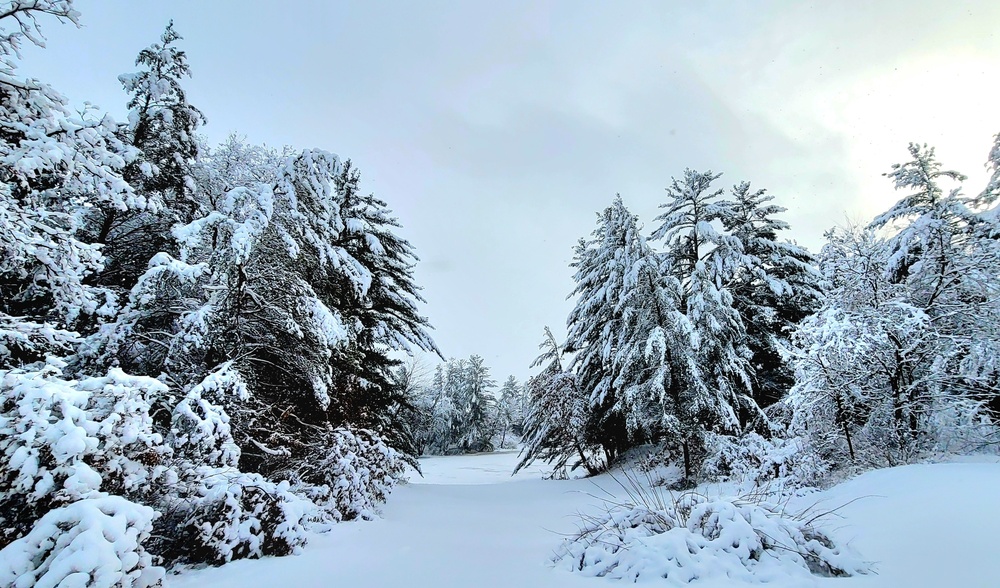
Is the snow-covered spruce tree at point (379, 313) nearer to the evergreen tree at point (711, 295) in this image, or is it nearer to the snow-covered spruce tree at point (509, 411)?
the evergreen tree at point (711, 295)

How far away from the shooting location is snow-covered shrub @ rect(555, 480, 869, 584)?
3.69 metres

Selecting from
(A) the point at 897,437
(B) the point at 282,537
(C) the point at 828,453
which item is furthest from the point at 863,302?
(B) the point at 282,537

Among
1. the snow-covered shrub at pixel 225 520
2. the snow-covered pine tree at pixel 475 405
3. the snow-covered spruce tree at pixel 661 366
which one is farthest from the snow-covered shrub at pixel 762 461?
the snow-covered pine tree at pixel 475 405

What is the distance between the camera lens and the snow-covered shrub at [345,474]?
709cm

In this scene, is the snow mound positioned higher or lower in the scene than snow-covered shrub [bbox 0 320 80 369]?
lower

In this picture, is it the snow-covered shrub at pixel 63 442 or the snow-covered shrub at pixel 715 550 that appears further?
the snow-covered shrub at pixel 715 550

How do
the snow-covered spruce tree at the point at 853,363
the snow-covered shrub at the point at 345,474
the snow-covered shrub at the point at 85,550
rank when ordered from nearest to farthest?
the snow-covered shrub at the point at 85,550, the snow-covered shrub at the point at 345,474, the snow-covered spruce tree at the point at 853,363

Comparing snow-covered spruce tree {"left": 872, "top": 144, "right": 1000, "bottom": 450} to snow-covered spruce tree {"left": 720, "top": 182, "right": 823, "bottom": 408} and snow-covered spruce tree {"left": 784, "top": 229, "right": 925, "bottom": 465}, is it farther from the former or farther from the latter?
snow-covered spruce tree {"left": 720, "top": 182, "right": 823, "bottom": 408}

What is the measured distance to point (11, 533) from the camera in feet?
9.53

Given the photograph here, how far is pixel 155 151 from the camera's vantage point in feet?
24.9

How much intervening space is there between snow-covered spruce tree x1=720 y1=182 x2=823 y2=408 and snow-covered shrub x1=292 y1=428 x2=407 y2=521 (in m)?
12.7

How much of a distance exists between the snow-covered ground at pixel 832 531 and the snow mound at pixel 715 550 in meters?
0.16

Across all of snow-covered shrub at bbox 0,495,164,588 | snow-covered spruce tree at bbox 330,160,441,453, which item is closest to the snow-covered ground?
snow-covered shrub at bbox 0,495,164,588

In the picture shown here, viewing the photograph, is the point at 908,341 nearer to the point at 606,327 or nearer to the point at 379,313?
the point at 606,327
